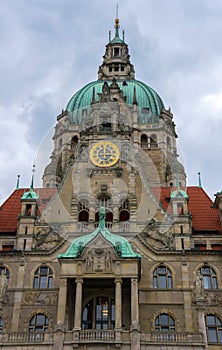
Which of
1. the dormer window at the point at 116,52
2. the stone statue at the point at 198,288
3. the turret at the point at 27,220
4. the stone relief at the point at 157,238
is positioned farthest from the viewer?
the dormer window at the point at 116,52

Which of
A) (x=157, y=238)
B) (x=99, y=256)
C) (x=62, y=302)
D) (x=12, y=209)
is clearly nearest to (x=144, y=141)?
(x=12, y=209)

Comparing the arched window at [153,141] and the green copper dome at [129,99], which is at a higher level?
the green copper dome at [129,99]

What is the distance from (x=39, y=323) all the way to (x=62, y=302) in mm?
3264

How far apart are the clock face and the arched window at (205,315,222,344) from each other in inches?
531

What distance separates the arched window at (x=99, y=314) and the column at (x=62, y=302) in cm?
253

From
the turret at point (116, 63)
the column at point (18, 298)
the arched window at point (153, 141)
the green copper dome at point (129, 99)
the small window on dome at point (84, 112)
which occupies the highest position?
the turret at point (116, 63)

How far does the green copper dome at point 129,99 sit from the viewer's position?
182ft

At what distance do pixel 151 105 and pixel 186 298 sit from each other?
29.4 metres

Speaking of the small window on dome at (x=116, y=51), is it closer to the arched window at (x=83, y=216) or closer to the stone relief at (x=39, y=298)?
the arched window at (x=83, y=216)

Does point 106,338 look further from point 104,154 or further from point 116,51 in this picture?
point 116,51

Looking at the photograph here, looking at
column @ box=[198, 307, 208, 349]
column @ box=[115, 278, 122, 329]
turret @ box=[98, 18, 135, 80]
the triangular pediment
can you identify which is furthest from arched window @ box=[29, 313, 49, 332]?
turret @ box=[98, 18, 135, 80]

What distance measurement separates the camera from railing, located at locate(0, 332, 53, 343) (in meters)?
27.9

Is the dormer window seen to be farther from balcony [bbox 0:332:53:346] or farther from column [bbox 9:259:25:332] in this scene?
balcony [bbox 0:332:53:346]

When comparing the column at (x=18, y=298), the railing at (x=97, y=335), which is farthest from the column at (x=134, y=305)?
the column at (x=18, y=298)
